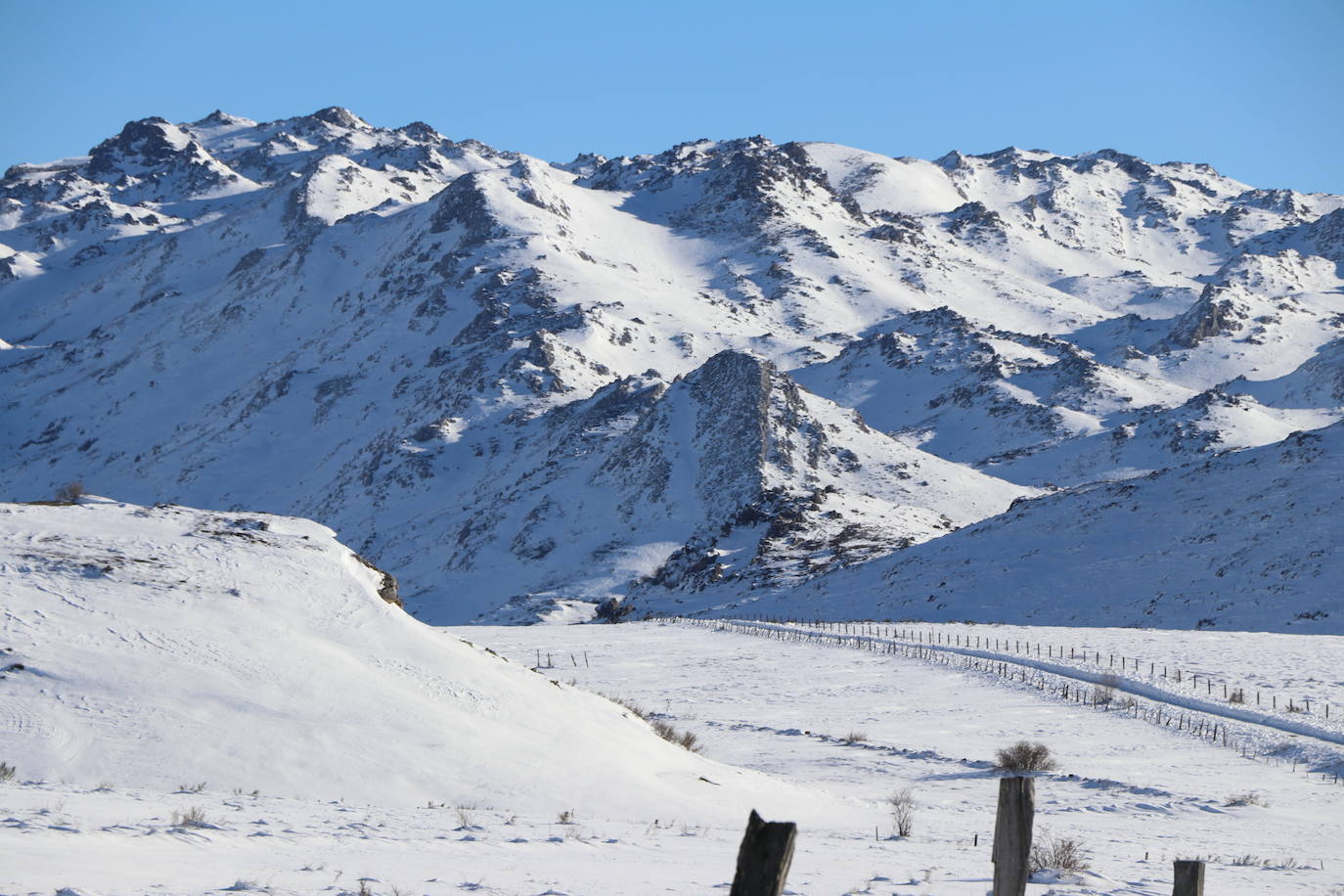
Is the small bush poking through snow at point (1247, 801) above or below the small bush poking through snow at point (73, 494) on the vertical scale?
below

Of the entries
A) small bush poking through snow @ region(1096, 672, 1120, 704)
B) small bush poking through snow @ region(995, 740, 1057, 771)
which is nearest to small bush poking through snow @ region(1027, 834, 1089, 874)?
small bush poking through snow @ region(995, 740, 1057, 771)

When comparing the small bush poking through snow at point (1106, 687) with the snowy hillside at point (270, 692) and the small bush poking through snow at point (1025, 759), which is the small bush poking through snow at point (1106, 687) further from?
the snowy hillside at point (270, 692)

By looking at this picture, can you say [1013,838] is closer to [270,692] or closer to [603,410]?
[270,692]

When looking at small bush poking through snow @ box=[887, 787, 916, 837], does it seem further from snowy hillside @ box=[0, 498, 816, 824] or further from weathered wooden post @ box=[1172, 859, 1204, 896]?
weathered wooden post @ box=[1172, 859, 1204, 896]

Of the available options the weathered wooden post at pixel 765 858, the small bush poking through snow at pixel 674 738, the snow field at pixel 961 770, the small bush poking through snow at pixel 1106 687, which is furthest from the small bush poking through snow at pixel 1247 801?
the weathered wooden post at pixel 765 858

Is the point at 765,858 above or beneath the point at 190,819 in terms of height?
above

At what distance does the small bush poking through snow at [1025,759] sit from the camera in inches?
853

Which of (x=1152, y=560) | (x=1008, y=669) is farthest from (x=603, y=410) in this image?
(x=1008, y=669)

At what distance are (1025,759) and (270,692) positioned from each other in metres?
12.8

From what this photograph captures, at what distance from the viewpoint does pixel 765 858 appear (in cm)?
609

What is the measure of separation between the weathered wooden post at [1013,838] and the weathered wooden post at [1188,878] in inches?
37.6

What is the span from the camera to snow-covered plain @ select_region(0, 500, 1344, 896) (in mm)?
10789

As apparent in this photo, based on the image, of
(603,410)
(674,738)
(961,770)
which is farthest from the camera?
(603,410)

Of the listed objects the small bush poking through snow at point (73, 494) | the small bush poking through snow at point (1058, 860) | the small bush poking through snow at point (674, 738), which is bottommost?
the small bush poking through snow at point (1058, 860)
